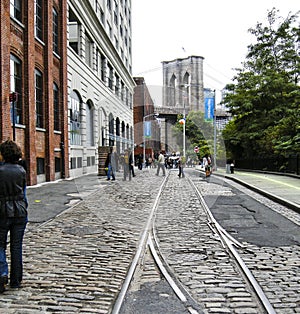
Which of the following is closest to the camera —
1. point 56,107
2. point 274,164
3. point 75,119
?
point 56,107

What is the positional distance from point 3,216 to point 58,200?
8511 millimetres

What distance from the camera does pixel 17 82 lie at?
16562mm

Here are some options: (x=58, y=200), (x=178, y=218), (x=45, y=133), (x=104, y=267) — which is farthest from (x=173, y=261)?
(x=45, y=133)

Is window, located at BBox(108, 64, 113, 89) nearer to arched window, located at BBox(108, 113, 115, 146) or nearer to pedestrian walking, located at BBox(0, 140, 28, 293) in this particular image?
arched window, located at BBox(108, 113, 115, 146)

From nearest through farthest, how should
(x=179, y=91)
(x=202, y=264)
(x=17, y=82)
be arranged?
(x=202, y=264) → (x=17, y=82) → (x=179, y=91)

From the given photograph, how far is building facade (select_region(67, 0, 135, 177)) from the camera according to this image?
24.7 metres

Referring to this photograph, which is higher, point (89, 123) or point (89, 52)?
point (89, 52)

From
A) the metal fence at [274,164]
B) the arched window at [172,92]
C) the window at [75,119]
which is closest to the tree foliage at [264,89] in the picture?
the metal fence at [274,164]

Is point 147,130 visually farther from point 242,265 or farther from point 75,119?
point 242,265

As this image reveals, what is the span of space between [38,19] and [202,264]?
1709cm

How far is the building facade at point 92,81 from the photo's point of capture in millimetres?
24703

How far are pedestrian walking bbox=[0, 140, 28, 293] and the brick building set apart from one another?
32.6 feet

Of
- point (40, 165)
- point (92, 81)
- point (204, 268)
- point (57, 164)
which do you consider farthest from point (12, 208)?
point (92, 81)

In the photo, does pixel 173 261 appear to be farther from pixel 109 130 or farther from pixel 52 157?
pixel 109 130
